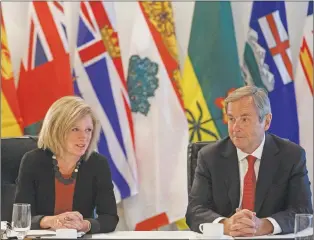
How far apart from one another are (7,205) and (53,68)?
1.54m

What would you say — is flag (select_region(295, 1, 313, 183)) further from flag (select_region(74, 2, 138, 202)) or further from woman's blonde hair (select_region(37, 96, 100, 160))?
A: woman's blonde hair (select_region(37, 96, 100, 160))

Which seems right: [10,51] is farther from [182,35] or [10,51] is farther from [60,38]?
[182,35]

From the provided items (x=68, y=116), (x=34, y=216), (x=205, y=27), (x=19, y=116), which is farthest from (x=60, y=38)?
(x=34, y=216)

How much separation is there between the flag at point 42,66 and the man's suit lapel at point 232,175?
1762 millimetres

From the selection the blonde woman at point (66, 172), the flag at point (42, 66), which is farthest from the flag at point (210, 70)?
the blonde woman at point (66, 172)

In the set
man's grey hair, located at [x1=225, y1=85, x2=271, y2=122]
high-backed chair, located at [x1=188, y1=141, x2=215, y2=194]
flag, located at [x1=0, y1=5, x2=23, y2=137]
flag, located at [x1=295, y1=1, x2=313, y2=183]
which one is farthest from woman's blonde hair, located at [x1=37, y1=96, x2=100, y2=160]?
flag, located at [x1=295, y1=1, x2=313, y2=183]

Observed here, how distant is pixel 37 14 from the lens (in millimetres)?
5184

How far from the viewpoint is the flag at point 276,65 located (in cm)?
521

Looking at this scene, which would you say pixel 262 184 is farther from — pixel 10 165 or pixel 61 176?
pixel 10 165

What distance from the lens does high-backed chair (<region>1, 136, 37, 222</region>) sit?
383 centimetres

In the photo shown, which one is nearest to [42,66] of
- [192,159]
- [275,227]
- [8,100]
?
[8,100]

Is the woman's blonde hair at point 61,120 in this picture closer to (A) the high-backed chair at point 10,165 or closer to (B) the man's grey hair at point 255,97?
(A) the high-backed chair at point 10,165

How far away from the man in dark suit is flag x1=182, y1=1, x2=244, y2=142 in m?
1.52

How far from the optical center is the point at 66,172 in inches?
146
